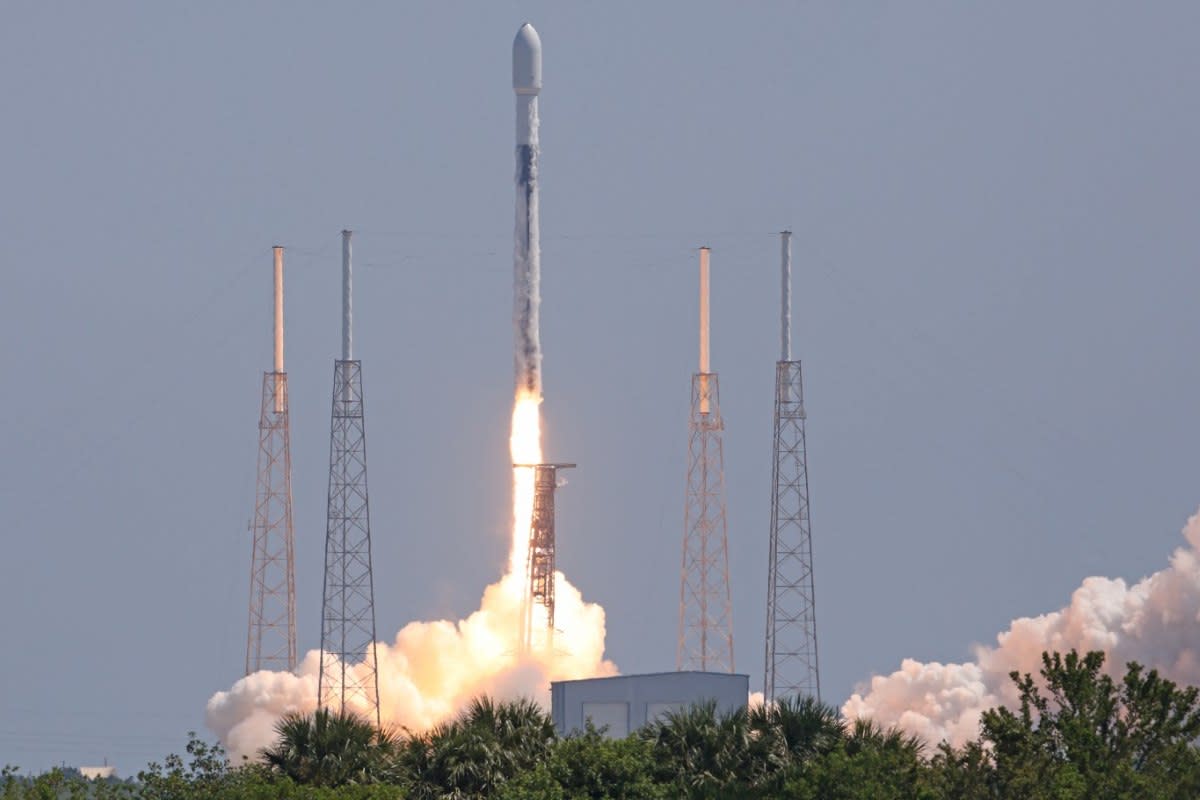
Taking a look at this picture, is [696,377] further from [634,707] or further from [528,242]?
[634,707]

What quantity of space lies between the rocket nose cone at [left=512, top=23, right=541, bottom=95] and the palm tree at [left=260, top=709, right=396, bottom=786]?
65.0m

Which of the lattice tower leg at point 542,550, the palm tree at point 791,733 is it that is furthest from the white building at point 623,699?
the palm tree at point 791,733

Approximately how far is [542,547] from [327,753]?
57.6 meters

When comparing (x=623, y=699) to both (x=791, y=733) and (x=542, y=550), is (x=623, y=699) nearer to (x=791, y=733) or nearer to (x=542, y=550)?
(x=542, y=550)

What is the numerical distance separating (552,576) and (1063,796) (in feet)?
229

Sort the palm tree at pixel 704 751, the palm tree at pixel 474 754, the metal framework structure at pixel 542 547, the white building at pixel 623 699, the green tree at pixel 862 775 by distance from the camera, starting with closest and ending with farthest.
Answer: the green tree at pixel 862 775, the palm tree at pixel 704 751, the palm tree at pixel 474 754, the white building at pixel 623 699, the metal framework structure at pixel 542 547

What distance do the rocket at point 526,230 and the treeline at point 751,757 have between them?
5663 centimetres

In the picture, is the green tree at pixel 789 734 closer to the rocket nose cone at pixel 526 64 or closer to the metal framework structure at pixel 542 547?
the metal framework structure at pixel 542 547

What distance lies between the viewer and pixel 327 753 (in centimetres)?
10300

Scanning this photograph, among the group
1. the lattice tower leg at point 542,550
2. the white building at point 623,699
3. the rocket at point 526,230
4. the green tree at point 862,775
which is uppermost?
the rocket at point 526,230

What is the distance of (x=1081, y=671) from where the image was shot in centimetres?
9956

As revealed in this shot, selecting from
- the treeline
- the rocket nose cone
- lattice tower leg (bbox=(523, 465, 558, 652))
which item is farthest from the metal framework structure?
the treeline

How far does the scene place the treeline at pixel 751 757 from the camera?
96.6 metres

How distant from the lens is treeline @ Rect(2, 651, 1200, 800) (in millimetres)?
96562
